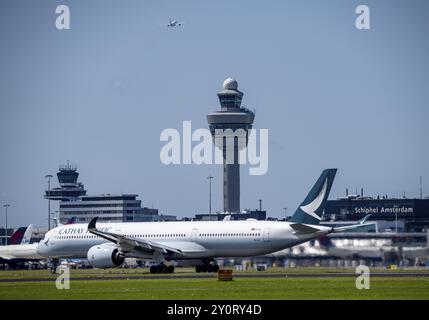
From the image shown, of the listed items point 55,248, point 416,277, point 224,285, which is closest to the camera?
point 224,285

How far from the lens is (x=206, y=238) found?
95.2 m

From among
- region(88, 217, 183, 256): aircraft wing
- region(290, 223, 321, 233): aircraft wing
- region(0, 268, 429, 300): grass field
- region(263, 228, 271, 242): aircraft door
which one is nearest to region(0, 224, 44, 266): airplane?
region(88, 217, 183, 256): aircraft wing

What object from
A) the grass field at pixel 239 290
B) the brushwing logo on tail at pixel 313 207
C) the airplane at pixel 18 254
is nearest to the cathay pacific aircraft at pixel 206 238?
the brushwing logo on tail at pixel 313 207

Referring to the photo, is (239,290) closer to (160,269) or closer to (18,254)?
(160,269)

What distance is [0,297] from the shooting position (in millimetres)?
55375

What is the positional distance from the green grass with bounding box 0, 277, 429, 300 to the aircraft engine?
19874 mm

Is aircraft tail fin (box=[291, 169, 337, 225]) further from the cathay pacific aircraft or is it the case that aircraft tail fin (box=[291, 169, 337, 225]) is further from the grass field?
the grass field

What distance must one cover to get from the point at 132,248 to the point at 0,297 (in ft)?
128

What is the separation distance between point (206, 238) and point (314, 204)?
10805 millimetres

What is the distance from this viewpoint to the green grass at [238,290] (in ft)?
176

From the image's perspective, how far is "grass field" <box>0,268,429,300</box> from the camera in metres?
53.6
